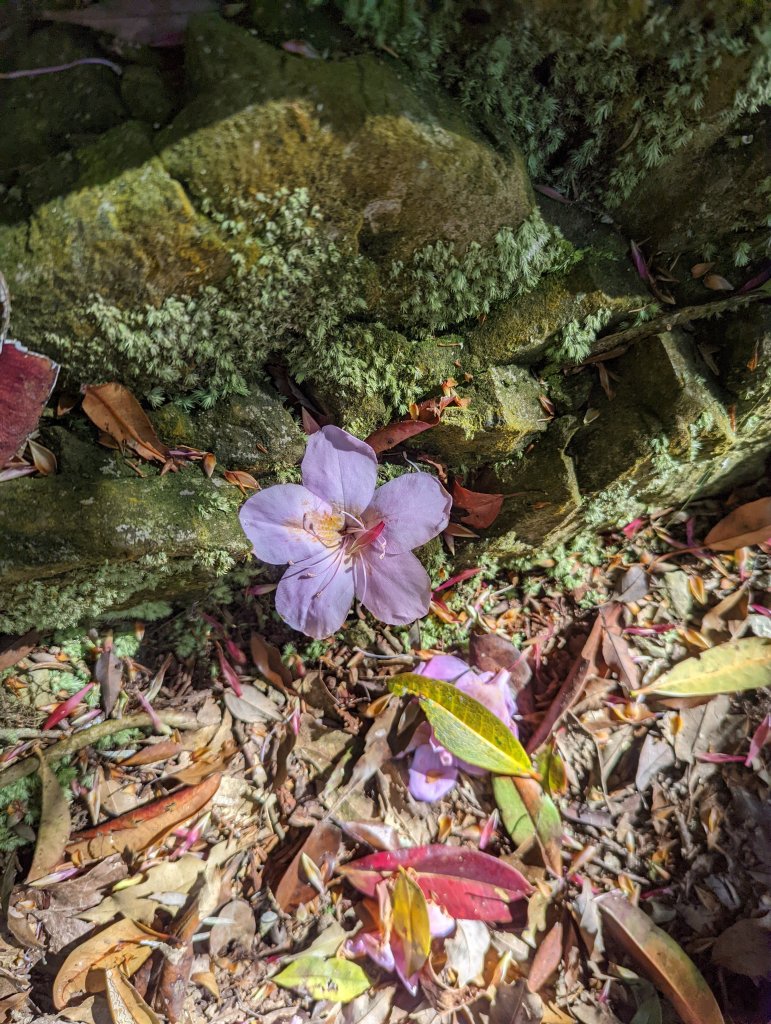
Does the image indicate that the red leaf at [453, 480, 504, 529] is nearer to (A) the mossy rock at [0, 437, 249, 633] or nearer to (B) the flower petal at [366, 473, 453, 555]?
(B) the flower petal at [366, 473, 453, 555]

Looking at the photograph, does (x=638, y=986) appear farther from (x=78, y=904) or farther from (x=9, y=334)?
(x=9, y=334)

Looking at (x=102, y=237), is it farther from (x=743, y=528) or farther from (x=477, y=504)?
(x=743, y=528)

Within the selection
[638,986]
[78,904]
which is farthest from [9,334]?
[638,986]

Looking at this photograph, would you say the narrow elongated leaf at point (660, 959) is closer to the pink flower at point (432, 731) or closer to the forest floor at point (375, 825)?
the forest floor at point (375, 825)

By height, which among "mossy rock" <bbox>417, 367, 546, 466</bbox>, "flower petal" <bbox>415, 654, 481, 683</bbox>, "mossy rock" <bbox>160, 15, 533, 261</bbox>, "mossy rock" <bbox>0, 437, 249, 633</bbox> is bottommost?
"flower petal" <bbox>415, 654, 481, 683</bbox>

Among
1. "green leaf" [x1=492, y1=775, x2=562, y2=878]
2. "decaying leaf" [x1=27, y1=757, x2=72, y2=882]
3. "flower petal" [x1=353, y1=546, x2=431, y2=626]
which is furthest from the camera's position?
"green leaf" [x1=492, y1=775, x2=562, y2=878]

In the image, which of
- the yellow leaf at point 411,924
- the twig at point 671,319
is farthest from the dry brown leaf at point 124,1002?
the twig at point 671,319

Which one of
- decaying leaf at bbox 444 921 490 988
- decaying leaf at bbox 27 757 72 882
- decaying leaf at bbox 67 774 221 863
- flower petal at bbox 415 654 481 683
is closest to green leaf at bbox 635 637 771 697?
flower petal at bbox 415 654 481 683

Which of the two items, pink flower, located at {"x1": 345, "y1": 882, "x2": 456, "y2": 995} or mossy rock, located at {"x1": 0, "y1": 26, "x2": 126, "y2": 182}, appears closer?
mossy rock, located at {"x1": 0, "y1": 26, "x2": 126, "y2": 182}
